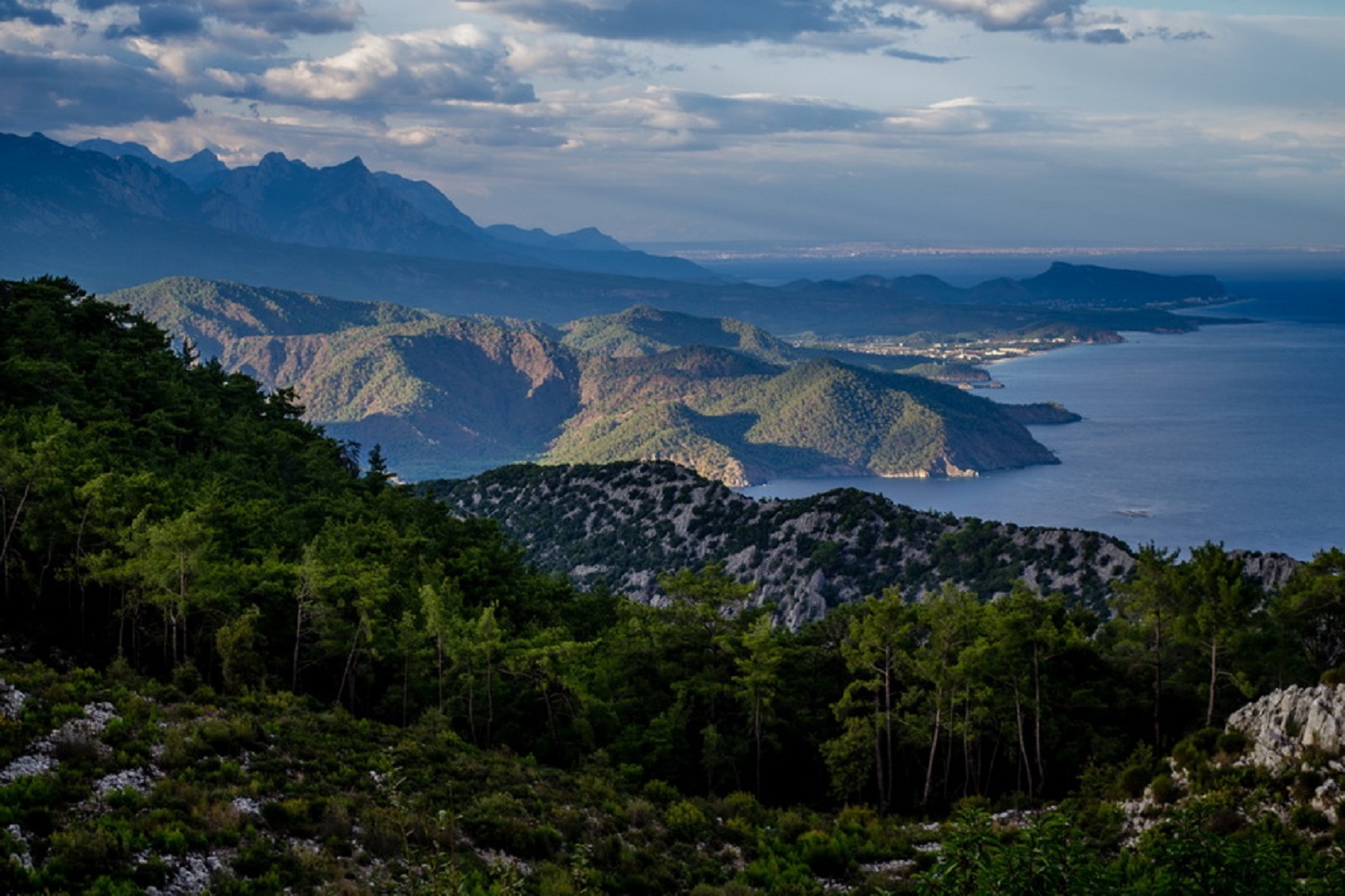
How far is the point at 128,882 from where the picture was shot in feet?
52.7

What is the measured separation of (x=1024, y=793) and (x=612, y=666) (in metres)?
13.3

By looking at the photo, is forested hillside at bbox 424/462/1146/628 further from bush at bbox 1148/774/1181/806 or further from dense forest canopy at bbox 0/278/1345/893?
bush at bbox 1148/774/1181/806

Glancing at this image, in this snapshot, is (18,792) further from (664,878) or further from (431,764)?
(664,878)

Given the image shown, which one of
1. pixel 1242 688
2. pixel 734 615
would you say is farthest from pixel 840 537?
pixel 1242 688

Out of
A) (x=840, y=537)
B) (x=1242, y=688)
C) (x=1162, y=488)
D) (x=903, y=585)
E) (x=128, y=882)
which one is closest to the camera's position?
(x=128, y=882)

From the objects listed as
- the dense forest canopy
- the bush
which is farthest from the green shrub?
the bush

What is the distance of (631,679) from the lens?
36094 millimetres

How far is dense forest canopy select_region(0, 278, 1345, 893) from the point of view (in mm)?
23562

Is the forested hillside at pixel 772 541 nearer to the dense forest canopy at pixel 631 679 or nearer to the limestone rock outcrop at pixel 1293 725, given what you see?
the dense forest canopy at pixel 631 679

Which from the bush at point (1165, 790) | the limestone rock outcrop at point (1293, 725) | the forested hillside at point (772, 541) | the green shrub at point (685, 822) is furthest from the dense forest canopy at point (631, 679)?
the forested hillside at point (772, 541)

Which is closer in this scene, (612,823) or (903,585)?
(612,823)

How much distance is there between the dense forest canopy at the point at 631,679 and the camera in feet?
77.3

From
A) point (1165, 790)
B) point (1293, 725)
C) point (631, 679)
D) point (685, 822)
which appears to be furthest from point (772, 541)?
point (685, 822)

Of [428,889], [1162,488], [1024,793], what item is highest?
[428,889]
